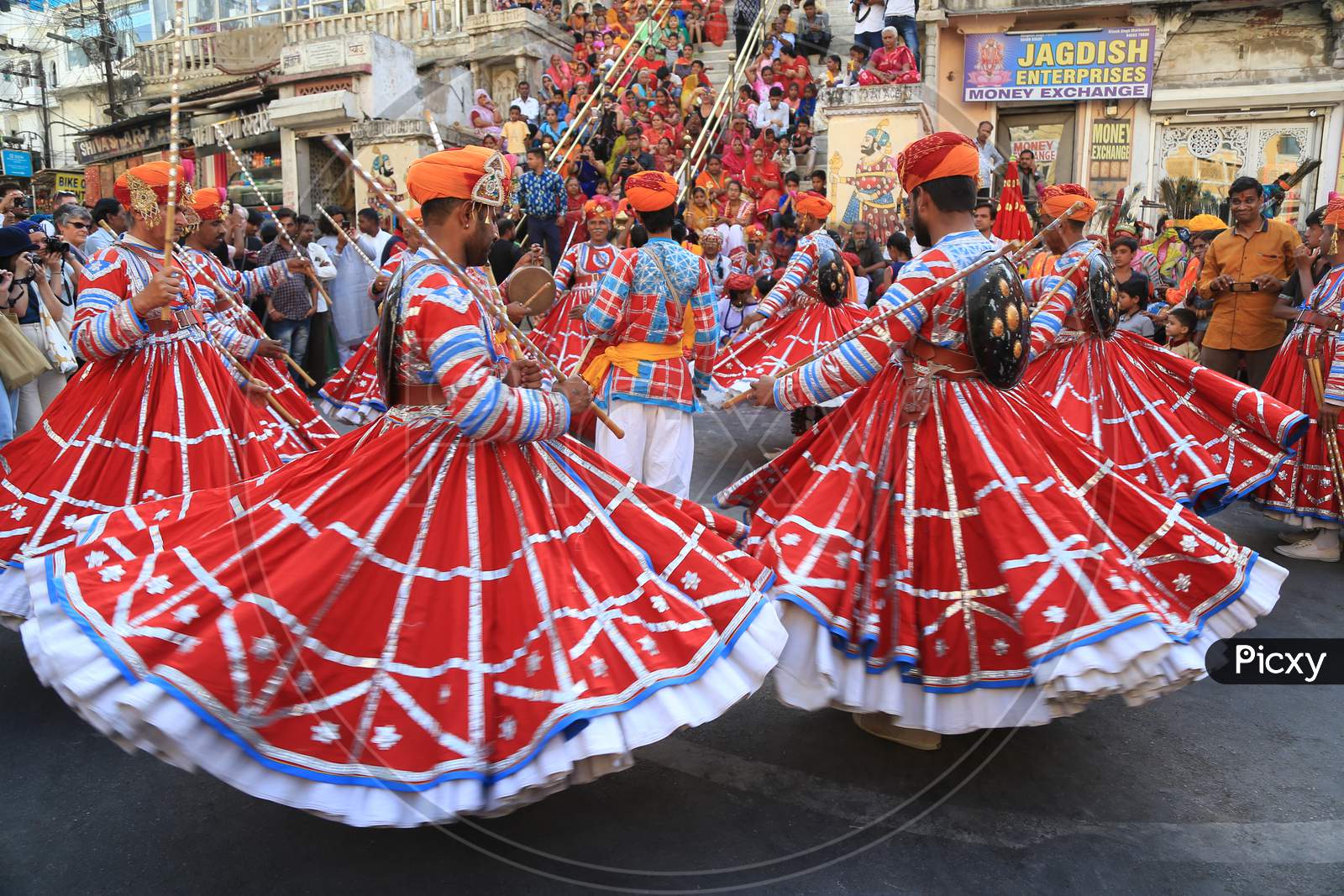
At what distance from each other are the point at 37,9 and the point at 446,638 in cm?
3860

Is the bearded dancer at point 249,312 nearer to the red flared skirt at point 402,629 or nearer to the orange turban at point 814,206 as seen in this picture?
the red flared skirt at point 402,629

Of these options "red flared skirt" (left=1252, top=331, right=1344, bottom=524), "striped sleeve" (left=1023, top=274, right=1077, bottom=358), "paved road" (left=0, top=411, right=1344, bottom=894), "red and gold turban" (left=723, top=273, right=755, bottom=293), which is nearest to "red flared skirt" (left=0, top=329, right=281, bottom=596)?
"paved road" (left=0, top=411, right=1344, bottom=894)

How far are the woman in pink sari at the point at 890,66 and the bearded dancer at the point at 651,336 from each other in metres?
9.33

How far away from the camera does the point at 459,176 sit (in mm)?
2846

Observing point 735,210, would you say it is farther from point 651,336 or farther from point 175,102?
point 175,102

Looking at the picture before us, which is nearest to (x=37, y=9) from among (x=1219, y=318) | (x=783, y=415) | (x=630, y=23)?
(x=630, y=23)

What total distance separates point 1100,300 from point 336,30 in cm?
A: 2235

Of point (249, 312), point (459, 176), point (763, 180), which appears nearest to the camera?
point (459, 176)

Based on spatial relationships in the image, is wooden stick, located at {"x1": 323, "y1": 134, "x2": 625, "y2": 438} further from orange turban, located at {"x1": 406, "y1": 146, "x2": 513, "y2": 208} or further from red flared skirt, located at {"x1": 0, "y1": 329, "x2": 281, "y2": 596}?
red flared skirt, located at {"x1": 0, "y1": 329, "x2": 281, "y2": 596}

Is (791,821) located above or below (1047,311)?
below

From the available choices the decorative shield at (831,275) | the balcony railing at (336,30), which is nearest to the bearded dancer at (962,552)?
the decorative shield at (831,275)

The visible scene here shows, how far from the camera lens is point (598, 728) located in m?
2.38

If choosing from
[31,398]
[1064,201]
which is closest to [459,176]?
[1064,201]

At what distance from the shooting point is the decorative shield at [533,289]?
3701mm
